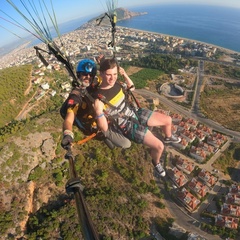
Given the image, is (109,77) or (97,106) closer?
(97,106)

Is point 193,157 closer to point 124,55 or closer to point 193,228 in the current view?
point 193,228

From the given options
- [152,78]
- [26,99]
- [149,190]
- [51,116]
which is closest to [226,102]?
[152,78]

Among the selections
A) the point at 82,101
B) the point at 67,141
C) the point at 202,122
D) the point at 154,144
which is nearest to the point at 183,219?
the point at 154,144

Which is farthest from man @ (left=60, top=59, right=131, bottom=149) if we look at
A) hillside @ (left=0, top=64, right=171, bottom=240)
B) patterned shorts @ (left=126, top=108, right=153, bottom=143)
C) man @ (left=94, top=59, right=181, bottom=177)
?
hillside @ (left=0, top=64, right=171, bottom=240)

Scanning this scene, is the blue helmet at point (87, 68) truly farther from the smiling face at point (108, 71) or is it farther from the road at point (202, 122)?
the road at point (202, 122)

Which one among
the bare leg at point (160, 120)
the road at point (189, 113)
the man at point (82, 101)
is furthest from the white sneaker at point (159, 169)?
the road at point (189, 113)

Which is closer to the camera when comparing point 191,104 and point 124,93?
point 124,93

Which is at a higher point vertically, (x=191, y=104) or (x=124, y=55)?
(x=191, y=104)

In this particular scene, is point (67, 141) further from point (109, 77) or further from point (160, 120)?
point (160, 120)

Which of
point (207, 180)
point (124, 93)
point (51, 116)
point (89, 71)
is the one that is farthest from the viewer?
point (51, 116)
